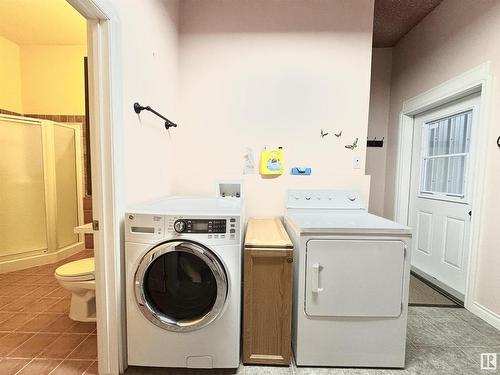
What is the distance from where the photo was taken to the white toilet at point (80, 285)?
71.2 inches

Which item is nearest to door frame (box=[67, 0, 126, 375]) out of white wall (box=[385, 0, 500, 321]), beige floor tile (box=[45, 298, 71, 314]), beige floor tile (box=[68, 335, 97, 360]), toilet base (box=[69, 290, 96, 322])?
beige floor tile (box=[68, 335, 97, 360])

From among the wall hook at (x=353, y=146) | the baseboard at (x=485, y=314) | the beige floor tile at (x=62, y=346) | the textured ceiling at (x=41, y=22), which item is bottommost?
the beige floor tile at (x=62, y=346)

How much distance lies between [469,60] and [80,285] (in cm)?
366

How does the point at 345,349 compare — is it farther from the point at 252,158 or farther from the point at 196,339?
the point at 252,158

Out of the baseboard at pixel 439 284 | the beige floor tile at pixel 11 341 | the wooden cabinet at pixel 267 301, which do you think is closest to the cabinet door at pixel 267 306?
the wooden cabinet at pixel 267 301

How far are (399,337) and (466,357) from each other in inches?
21.6

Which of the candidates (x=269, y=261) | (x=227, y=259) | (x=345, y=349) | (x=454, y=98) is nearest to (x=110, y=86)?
(x=227, y=259)

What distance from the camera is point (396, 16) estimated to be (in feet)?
9.29

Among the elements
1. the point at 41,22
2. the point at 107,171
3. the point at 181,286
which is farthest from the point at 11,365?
the point at 41,22

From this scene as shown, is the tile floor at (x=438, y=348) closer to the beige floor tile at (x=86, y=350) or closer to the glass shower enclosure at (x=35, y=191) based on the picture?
the beige floor tile at (x=86, y=350)

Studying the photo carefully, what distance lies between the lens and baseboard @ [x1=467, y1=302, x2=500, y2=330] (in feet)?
6.41

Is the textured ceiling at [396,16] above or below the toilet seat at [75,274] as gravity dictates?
above

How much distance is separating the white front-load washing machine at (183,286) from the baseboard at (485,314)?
202 cm

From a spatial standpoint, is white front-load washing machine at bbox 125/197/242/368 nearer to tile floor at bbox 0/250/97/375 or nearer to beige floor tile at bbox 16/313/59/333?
tile floor at bbox 0/250/97/375
